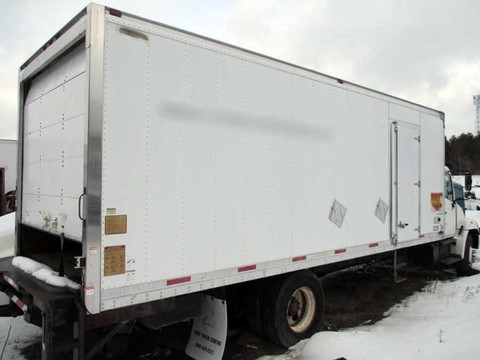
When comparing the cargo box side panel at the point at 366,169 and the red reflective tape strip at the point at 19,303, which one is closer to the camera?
the red reflective tape strip at the point at 19,303

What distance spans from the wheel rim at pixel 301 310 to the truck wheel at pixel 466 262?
17.3ft

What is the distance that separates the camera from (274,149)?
4.72 m

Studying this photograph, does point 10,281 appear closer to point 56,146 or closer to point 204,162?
point 56,146

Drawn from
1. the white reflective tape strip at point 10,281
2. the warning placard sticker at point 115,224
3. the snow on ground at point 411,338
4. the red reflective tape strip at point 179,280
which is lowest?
the snow on ground at point 411,338

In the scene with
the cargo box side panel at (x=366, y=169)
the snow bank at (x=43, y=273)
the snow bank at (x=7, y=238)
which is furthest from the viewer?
the cargo box side panel at (x=366, y=169)

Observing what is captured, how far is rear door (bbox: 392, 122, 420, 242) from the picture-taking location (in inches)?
265

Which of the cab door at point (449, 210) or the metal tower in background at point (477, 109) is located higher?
the metal tower in background at point (477, 109)

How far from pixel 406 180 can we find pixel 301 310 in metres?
2.97

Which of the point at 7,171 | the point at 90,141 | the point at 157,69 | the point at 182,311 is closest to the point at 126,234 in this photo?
the point at 90,141

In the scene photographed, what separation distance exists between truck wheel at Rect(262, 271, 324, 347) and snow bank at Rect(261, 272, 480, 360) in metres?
0.20

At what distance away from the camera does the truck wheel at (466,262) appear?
9188mm

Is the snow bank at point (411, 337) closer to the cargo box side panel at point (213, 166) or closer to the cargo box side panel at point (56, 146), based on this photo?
the cargo box side panel at point (213, 166)

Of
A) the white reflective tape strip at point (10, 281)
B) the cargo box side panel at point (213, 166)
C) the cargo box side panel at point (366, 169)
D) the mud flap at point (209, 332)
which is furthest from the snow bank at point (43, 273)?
the cargo box side panel at point (366, 169)

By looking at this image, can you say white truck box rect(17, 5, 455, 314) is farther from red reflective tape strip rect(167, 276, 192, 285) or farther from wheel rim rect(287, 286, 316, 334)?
wheel rim rect(287, 286, 316, 334)
